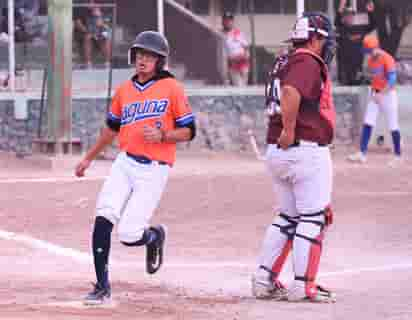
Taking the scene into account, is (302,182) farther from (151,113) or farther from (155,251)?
(155,251)

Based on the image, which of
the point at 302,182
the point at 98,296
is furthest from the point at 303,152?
the point at 98,296

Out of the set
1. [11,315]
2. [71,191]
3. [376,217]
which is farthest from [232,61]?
[11,315]

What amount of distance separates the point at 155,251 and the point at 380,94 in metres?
10.6

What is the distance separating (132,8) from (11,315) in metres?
14.4

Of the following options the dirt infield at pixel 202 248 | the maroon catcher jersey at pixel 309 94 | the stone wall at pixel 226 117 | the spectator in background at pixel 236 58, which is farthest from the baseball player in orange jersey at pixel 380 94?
the maroon catcher jersey at pixel 309 94

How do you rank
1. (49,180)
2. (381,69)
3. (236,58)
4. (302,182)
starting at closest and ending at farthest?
1. (302,182)
2. (49,180)
3. (381,69)
4. (236,58)

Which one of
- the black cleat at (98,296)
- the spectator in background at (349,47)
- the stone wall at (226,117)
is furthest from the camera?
the spectator in background at (349,47)

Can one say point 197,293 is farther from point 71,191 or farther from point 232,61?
point 232,61

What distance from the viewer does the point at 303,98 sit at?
8.38 m


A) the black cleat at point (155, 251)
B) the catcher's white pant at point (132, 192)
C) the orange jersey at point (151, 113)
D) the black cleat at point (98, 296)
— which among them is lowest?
the black cleat at point (98, 296)

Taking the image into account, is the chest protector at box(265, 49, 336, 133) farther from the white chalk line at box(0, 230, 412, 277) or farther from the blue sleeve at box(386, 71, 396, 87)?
the blue sleeve at box(386, 71, 396, 87)

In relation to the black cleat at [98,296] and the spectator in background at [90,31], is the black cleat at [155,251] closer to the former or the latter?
the black cleat at [98,296]

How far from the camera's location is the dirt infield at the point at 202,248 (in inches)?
Answer: 326

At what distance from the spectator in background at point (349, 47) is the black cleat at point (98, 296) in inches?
552
